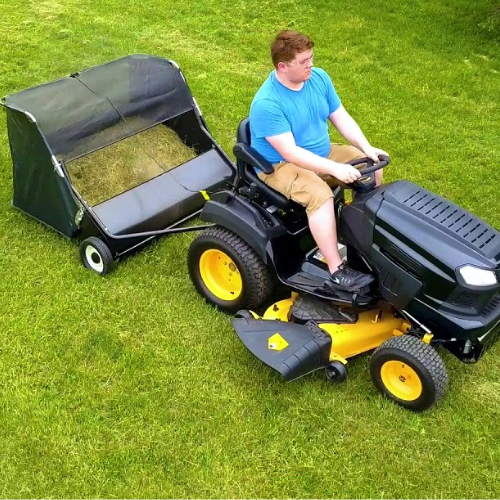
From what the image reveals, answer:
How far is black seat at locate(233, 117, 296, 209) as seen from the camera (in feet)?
11.7

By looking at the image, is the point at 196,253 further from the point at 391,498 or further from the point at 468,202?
the point at 468,202

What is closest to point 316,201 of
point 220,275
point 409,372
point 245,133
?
point 245,133

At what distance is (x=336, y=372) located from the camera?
333 cm

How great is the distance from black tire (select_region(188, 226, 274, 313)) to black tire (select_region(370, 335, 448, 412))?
76 centimetres

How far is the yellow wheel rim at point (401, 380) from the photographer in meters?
3.19

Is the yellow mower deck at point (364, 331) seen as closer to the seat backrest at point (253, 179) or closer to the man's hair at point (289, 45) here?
the seat backrest at point (253, 179)

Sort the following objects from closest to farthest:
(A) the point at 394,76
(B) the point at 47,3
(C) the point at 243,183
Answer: (C) the point at 243,183
(A) the point at 394,76
(B) the point at 47,3

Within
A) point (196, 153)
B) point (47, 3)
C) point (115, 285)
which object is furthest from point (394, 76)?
point (47, 3)

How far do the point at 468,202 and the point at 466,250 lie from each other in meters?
1.96

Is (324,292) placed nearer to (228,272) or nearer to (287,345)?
(287,345)

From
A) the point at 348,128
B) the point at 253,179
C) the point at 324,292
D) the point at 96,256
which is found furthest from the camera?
the point at 96,256

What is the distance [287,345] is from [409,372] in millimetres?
589

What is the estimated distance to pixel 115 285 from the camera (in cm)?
410

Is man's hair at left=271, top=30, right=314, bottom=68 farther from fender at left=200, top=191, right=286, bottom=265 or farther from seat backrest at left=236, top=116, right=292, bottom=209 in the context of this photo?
fender at left=200, top=191, right=286, bottom=265
